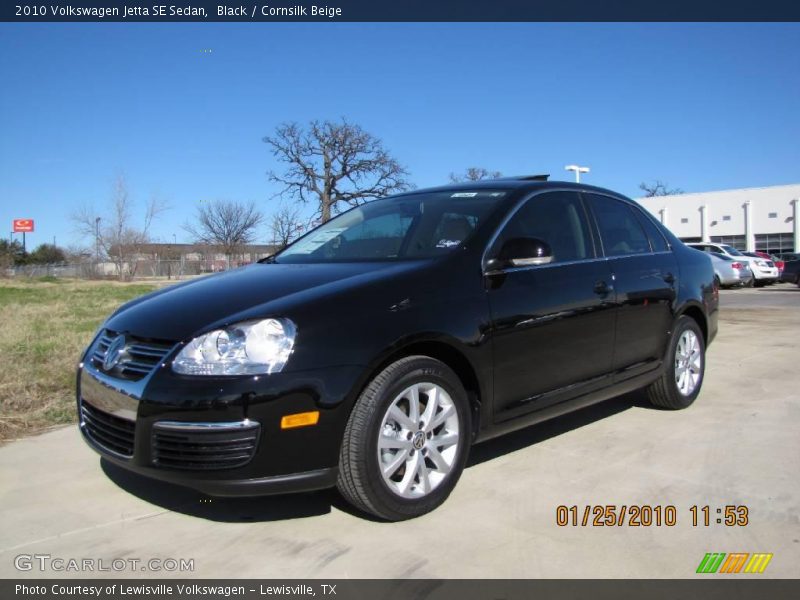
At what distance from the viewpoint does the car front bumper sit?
270 centimetres

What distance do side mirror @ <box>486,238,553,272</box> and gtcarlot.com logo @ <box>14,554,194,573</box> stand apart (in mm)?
2033

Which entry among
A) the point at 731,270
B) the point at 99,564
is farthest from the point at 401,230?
the point at 731,270

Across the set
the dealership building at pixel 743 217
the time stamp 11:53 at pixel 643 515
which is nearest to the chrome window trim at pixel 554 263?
the time stamp 11:53 at pixel 643 515

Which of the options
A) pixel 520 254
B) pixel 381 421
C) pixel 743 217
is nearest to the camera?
pixel 381 421

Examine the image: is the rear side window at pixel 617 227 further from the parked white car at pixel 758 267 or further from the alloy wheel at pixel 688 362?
the parked white car at pixel 758 267

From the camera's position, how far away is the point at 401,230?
398 cm

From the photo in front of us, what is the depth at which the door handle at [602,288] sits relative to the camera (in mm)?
4113

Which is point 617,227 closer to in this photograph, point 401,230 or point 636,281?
point 636,281

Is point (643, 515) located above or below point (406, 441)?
below

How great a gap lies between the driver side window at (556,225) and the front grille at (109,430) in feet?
6.99

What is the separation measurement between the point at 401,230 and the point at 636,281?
1.71m

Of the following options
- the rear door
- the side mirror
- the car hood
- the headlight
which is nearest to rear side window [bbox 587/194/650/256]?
the rear door

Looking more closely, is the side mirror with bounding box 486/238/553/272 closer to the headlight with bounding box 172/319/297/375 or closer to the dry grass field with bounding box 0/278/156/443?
the headlight with bounding box 172/319/297/375

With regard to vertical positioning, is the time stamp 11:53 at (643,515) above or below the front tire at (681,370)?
below
